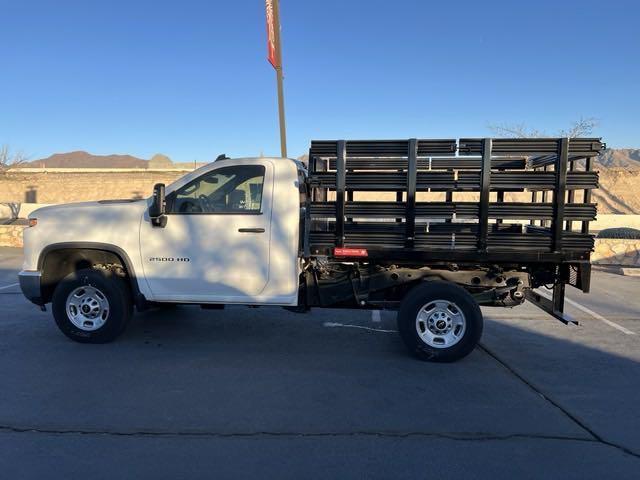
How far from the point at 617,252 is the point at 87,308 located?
13.5m

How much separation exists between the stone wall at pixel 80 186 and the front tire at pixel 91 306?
32.3 metres

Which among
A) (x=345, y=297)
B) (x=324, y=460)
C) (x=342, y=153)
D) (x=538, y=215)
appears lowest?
(x=324, y=460)

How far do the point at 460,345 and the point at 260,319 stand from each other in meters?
3.00

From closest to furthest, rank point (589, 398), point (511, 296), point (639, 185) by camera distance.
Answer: point (589, 398) → point (511, 296) → point (639, 185)

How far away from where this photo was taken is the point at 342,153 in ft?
17.3

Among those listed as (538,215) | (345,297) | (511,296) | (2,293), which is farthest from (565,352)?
(2,293)

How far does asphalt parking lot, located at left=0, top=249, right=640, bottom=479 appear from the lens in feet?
11.2

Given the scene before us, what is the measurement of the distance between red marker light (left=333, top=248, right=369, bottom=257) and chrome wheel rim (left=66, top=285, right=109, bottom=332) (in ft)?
8.92

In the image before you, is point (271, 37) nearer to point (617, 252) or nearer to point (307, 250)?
point (307, 250)

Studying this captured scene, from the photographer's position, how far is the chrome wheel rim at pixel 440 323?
542cm

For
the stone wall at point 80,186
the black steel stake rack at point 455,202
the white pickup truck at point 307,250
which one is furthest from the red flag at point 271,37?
the stone wall at point 80,186

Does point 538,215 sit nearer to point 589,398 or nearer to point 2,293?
point 589,398

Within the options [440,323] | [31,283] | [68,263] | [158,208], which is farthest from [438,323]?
[31,283]

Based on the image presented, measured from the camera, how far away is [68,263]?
605cm
